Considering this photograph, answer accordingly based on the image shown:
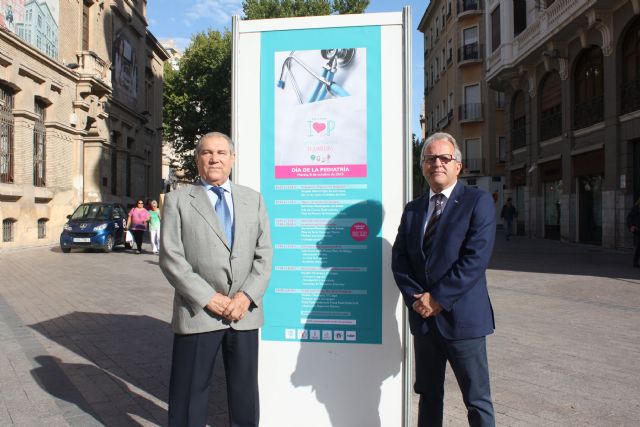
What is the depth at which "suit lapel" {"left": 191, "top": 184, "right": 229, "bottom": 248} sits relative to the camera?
283 centimetres

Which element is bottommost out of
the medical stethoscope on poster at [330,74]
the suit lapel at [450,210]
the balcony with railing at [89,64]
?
the suit lapel at [450,210]

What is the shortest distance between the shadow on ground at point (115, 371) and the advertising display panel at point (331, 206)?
87cm

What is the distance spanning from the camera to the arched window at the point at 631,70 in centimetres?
1574

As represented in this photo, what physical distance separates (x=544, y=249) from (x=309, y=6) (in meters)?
24.3

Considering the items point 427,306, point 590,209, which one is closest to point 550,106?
point 590,209

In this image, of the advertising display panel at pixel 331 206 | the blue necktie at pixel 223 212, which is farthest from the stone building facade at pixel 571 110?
the blue necktie at pixel 223 212

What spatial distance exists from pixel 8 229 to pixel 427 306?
19895 mm

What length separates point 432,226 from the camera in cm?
288

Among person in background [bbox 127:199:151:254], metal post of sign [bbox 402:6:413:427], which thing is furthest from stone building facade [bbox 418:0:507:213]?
metal post of sign [bbox 402:6:413:427]

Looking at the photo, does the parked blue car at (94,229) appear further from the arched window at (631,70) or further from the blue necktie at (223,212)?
the arched window at (631,70)

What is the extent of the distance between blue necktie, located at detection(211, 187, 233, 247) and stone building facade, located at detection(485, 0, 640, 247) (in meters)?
16.2

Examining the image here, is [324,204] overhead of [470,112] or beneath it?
beneath

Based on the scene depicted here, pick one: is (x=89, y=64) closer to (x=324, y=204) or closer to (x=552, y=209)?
(x=552, y=209)

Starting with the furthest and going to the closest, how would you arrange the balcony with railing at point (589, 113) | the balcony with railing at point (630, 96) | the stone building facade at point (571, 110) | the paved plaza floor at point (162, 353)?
the balcony with railing at point (589, 113) → the stone building facade at point (571, 110) → the balcony with railing at point (630, 96) → the paved plaza floor at point (162, 353)
